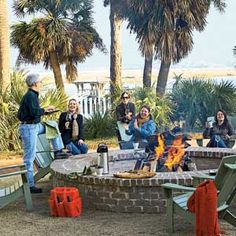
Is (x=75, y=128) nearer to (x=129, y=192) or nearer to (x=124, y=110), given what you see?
(x=124, y=110)

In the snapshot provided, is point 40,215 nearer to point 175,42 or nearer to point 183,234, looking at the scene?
point 183,234

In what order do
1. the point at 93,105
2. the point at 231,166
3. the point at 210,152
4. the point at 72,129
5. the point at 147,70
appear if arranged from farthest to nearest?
the point at 147,70 < the point at 93,105 < the point at 72,129 < the point at 210,152 < the point at 231,166

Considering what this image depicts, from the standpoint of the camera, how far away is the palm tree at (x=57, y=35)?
18328 millimetres

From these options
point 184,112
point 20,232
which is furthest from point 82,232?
point 184,112

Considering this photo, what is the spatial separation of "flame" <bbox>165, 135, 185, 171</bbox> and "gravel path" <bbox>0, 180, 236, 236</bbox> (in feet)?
4.48

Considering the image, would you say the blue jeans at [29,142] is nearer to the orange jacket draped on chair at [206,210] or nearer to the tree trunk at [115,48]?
the orange jacket draped on chair at [206,210]

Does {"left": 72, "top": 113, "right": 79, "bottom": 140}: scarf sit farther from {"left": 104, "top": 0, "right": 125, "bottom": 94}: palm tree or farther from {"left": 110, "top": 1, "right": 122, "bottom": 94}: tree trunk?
{"left": 104, "top": 0, "right": 125, "bottom": 94}: palm tree

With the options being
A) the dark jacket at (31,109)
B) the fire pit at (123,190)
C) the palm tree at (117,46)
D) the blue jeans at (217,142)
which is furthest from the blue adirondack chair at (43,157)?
the palm tree at (117,46)

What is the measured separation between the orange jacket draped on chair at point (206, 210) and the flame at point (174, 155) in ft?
8.56

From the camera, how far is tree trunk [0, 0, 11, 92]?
45.3 ft

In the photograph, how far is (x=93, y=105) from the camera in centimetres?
1780

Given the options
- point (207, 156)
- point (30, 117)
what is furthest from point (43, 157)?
point (207, 156)

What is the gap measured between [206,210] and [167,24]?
14910 mm

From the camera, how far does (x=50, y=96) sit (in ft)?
45.9
